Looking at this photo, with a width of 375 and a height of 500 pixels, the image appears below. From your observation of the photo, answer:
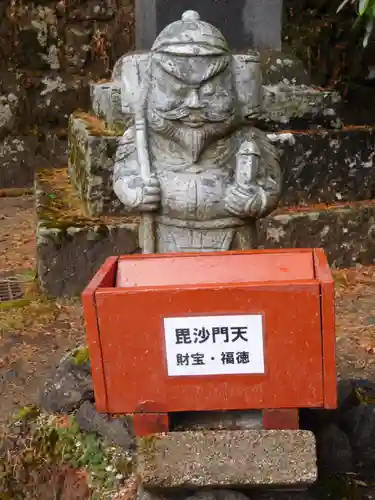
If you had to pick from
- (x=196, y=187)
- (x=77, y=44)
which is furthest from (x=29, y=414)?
(x=77, y=44)

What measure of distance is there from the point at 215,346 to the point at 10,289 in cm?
277

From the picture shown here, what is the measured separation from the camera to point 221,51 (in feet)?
7.73

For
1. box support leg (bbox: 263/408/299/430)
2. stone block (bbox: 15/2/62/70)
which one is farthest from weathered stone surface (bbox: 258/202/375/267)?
stone block (bbox: 15/2/62/70)

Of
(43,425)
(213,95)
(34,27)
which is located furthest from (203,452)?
(34,27)

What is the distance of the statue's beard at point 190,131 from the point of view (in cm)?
239

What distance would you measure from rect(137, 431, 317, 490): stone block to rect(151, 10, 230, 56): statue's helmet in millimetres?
1152

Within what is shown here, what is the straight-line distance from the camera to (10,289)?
14.4 ft

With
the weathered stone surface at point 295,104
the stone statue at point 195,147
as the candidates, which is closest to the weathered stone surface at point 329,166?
the weathered stone surface at point 295,104

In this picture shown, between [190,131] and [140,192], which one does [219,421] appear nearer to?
[140,192]

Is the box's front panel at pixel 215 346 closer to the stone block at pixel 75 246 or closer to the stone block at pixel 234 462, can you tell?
the stone block at pixel 234 462

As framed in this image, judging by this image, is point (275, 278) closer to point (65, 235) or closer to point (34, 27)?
point (65, 235)

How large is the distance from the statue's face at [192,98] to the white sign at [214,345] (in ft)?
2.52

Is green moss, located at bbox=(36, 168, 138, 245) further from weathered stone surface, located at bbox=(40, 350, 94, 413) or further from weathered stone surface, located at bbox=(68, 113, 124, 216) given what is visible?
weathered stone surface, located at bbox=(40, 350, 94, 413)

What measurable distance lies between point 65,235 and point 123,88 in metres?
1.67
